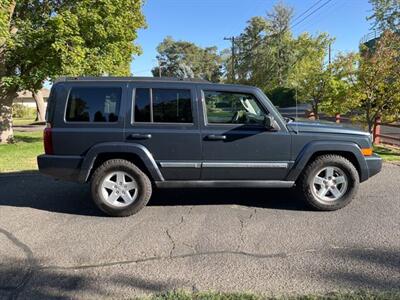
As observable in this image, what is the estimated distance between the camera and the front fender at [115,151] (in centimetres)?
532

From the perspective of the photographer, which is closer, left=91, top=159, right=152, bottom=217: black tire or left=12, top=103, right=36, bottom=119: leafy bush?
left=91, top=159, right=152, bottom=217: black tire

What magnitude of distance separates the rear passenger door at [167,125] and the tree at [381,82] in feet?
27.0

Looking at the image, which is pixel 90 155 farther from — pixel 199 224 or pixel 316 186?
pixel 316 186

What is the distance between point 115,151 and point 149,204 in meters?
1.13

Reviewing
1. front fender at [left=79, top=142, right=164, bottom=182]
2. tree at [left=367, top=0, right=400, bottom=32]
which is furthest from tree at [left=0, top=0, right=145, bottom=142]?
tree at [left=367, top=0, right=400, bottom=32]

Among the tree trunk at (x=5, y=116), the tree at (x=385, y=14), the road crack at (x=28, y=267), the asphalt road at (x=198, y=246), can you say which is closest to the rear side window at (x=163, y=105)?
the asphalt road at (x=198, y=246)

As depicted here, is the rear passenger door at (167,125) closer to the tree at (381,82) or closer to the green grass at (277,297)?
the green grass at (277,297)

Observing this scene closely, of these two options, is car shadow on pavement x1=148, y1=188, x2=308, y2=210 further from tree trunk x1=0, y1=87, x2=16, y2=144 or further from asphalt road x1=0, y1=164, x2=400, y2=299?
tree trunk x1=0, y1=87, x2=16, y2=144

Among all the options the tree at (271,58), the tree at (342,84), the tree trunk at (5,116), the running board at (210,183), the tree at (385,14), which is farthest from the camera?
the tree at (271,58)

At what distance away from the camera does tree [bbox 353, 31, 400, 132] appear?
A: 11531 mm

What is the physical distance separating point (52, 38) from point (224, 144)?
977 cm

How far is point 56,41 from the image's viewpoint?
12.7 meters

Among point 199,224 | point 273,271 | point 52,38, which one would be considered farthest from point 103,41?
point 273,271

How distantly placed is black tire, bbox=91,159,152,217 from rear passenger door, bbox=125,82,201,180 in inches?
12.1
